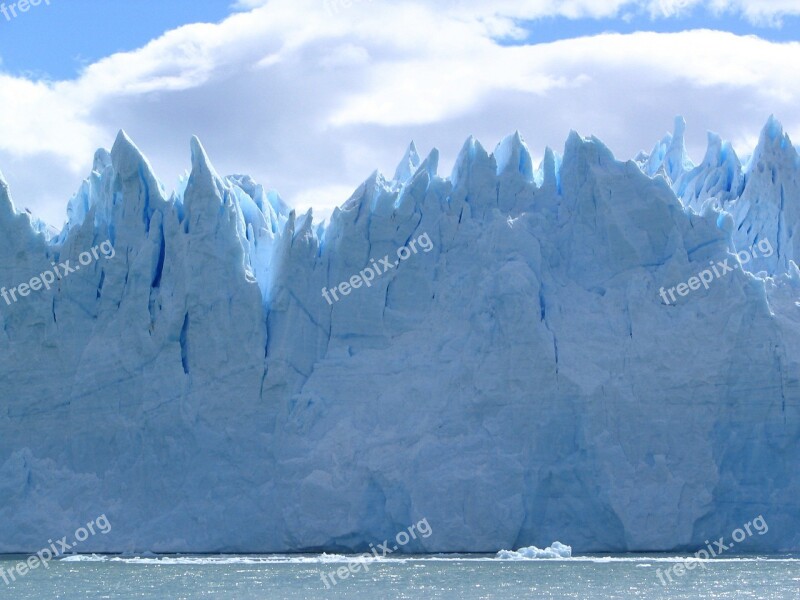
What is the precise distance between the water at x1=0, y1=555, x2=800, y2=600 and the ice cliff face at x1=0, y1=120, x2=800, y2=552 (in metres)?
0.86

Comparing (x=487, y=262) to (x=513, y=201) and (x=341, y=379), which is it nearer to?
(x=513, y=201)

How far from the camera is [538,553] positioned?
971 inches

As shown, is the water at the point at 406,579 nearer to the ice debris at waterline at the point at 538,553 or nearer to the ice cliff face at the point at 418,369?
the ice debris at waterline at the point at 538,553

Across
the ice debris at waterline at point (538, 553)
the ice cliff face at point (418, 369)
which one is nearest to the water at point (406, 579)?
the ice debris at waterline at point (538, 553)

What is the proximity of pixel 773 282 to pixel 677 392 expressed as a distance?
106 inches

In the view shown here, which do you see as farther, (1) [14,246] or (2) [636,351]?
(1) [14,246]

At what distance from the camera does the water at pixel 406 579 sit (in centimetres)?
2022

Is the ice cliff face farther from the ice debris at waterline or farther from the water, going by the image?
the water

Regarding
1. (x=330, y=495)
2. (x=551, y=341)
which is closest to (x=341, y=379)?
(x=330, y=495)

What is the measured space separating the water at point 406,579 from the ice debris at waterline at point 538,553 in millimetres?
127

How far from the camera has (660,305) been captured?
1016 inches

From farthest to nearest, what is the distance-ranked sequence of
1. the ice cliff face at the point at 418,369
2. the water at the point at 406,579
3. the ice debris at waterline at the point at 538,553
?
1. the ice cliff face at the point at 418,369
2. the ice debris at waterline at the point at 538,553
3. the water at the point at 406,579

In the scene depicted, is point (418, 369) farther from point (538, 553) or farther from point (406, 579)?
point (406, 579)

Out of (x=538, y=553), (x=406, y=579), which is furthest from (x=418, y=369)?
(x=406, y=579)
